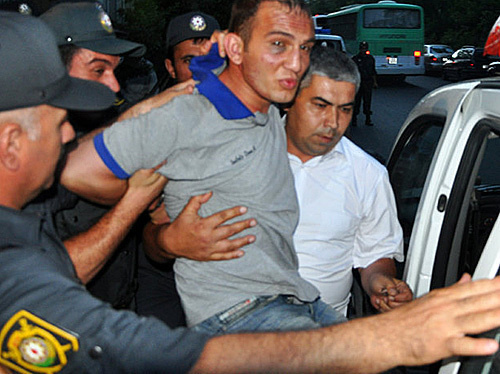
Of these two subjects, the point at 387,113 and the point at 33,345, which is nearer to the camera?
the point at 33,345

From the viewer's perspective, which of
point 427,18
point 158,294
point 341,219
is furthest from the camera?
point 427,18

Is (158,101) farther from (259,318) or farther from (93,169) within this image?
(259,318)

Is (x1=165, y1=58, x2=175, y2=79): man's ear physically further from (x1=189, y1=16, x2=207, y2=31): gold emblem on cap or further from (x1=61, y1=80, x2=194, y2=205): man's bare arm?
(x1=61, y1=80, x2=194, y2=205): man's bare arm

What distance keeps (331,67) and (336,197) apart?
24.8 inches

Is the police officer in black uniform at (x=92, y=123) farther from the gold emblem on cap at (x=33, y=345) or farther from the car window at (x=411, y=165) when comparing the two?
the car window at (x=411, y=165)

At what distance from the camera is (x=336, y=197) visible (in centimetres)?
274

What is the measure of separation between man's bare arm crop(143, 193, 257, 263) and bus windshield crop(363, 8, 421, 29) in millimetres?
24187

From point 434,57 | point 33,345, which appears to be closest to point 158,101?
point 33,345

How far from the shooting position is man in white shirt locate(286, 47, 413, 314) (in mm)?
2693

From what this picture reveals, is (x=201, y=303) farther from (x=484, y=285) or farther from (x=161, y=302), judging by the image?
(x=161, y=302)

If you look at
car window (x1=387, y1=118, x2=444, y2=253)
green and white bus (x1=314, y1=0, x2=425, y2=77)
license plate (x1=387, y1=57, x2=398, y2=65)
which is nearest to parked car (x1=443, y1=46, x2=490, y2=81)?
green and white bus (x1=314, y1=0, x2=425, y2=77)

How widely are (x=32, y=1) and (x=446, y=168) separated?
2528mm

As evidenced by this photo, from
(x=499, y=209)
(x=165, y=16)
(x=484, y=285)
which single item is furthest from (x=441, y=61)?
(x=484, y=285)

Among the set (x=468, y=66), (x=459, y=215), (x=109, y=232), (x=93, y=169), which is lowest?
(x=468, y=66)
